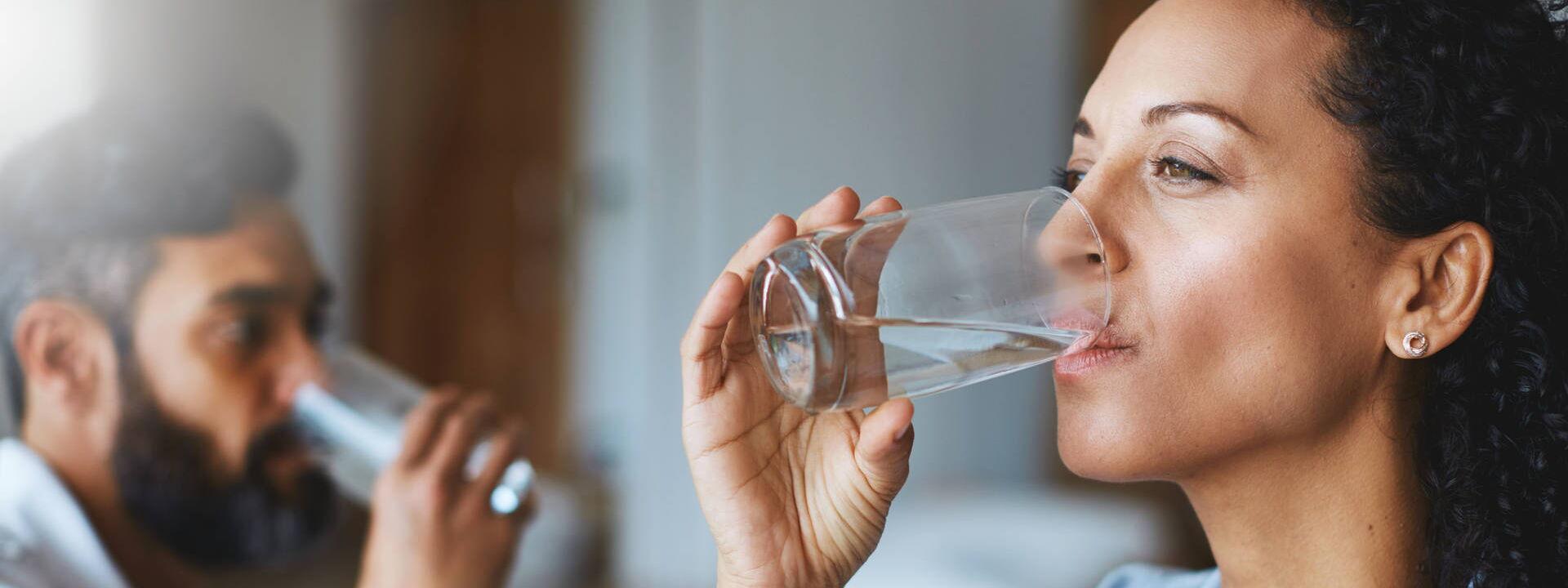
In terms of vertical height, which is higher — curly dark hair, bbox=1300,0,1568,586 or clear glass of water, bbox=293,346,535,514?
curly dark hair, bbox=1300,0,1568,586

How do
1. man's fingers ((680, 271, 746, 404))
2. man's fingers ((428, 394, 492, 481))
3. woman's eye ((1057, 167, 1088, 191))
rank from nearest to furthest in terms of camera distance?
man's fingers ((680, 271, 746, 404))
woman's eye ((1057, 167, 1088, 191))
man's fingers ((428, 394, 492, 481))

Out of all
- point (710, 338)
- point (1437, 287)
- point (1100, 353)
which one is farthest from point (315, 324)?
point (1437, 287)

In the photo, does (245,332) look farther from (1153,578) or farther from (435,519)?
(1153,578)

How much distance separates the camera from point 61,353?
962 mm

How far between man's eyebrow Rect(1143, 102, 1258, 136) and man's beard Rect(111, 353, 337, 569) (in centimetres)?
78

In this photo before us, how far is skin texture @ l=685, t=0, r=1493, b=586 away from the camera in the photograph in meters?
0.81

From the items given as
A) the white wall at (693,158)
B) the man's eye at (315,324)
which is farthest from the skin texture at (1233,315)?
the white wall at (693,158)

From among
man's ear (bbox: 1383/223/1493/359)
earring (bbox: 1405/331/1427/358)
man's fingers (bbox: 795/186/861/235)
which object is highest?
man's fingers (bbox: 795/186/861/235)

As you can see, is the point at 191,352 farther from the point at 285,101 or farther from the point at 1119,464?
the point at 1119,464

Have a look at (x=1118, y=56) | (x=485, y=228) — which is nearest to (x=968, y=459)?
(x=485, y=228)

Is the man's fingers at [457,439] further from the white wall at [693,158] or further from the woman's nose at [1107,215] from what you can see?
the white wall at [693,158]

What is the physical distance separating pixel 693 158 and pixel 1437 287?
75.8 inches

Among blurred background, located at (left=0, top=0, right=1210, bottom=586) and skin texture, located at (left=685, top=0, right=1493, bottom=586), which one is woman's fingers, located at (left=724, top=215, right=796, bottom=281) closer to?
skin texture, located at (left=685, top=0, right=1493, bottom=586)

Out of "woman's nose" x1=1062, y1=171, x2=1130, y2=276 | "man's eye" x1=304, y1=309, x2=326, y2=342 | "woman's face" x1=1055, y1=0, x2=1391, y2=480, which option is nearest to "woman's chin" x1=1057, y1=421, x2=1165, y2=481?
"woman's face" x1=1055, y1=0, x2=1391, y2=480
